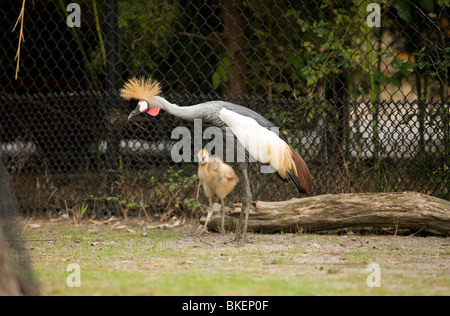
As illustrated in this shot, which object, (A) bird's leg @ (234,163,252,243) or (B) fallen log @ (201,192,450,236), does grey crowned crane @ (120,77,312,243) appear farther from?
(B) fallen log @ (201,192,450,236)

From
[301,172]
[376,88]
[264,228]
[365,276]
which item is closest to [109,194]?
[264,228]

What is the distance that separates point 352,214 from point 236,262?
1.40m

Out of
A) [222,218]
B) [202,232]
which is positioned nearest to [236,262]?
[222,218]

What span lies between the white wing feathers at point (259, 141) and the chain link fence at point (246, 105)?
108cm

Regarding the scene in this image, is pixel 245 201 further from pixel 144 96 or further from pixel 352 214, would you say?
pixel 144 96

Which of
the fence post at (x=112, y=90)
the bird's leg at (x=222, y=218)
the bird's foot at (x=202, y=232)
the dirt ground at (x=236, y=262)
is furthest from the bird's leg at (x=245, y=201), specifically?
the fence post at (x=112, y=90)

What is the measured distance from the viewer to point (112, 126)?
20.1 ft

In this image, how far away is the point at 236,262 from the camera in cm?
379

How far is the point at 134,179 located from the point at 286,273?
9.92 feet

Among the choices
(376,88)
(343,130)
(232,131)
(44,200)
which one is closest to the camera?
(232,131)

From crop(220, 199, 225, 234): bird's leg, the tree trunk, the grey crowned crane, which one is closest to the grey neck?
the grey crowned crane

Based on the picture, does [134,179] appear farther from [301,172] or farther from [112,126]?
[301,172]

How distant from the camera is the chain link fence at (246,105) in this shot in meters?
5.44

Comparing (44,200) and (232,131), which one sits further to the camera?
(44,200)
